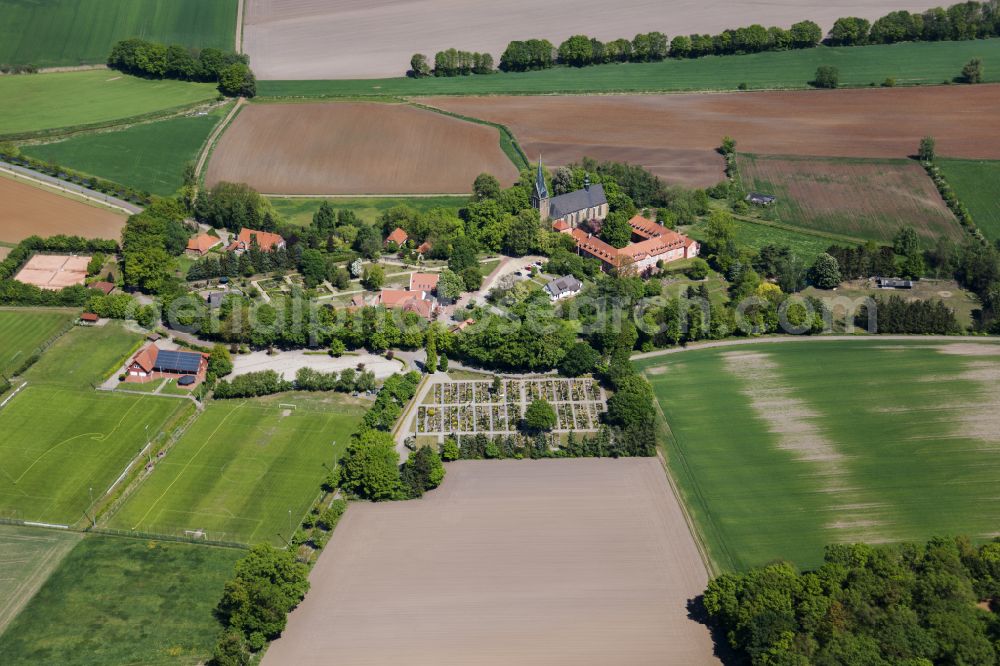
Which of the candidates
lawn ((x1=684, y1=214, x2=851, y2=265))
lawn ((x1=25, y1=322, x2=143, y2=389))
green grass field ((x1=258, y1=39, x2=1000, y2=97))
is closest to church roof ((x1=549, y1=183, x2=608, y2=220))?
lawn ((x1=684, y1=214, x2=851, y2=265))

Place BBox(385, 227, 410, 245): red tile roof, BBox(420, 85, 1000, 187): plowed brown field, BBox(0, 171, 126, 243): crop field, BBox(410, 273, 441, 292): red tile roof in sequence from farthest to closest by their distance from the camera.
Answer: BBox(420, 85, 1000, 187): plowed brown field < BBox(0, 171, 126, 243): crop field < BBox(385, 227, 410, 245): red tile roof < BBox(410, 273, 441, 292): red tile roof

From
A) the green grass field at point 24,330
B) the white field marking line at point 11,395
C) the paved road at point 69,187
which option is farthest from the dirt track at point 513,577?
the paved road at point 69,187

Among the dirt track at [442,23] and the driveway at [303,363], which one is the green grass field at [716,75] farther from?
the driveway at [303,363]

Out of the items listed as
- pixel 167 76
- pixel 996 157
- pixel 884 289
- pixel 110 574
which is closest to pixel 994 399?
pixel 884 289

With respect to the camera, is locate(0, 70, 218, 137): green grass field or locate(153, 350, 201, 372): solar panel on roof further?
locate(0, 70, 218, 137): green grass field

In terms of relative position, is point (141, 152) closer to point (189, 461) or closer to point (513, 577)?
point (189, 461)

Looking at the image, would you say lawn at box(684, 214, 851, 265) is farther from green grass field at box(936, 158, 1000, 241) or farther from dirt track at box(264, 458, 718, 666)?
dirt track at box(264, 458, 718, 666)

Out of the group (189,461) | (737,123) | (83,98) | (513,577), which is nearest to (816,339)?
(513,577)
